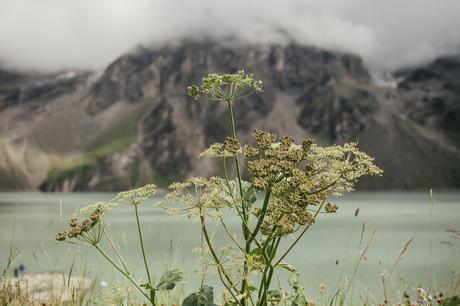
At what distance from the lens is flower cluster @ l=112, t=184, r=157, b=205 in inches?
167

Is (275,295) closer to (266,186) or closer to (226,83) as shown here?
(266,186)

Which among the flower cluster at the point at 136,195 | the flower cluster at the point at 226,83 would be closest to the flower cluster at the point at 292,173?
the flower cluster at the point at 226,83

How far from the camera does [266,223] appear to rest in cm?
398

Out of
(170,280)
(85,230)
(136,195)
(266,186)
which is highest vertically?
(266,186)

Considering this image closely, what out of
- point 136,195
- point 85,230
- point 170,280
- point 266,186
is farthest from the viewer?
point 136,195

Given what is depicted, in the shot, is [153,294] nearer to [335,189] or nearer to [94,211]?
[94,211]

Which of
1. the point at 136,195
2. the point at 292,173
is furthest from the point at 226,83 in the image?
the point at 136,195

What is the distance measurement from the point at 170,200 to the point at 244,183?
2.16ft

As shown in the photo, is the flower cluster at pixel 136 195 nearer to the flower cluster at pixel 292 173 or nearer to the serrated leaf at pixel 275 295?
the flower cluster at pixel 292 173

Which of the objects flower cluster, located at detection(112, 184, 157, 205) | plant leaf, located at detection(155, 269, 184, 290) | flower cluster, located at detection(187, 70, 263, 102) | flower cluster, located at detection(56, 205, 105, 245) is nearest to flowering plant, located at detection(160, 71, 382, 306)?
flower cluster, located at detection(187, 70, 263, 102)

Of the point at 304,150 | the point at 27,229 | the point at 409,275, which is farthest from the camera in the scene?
the point at 27,229

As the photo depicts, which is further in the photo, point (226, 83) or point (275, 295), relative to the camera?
point (275, 295)

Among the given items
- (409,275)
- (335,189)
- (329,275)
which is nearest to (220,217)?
(335,189)

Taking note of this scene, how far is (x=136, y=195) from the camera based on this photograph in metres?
4.43
